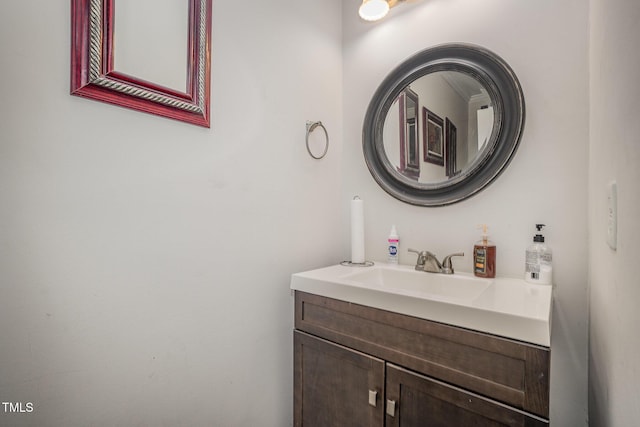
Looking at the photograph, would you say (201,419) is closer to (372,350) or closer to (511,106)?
(372,350)

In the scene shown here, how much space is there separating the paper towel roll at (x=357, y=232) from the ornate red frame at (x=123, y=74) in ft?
2.58

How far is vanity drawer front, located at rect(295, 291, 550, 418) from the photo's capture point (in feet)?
2.46

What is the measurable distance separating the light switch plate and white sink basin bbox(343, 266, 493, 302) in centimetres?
50

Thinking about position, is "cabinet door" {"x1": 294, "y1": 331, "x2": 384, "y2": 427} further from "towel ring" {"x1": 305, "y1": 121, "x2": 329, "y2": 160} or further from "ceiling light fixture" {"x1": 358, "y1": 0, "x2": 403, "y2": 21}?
"ceiling light fixture" {"x1": 358, "y1": 0, "x2": 403, "y2": 21}

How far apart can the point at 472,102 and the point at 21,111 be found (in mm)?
1508

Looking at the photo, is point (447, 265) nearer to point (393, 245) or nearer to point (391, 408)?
point (393, 245)

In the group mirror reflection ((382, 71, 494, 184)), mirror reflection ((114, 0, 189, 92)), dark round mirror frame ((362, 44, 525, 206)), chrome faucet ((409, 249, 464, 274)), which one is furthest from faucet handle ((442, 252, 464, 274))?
mirror reflection ((114, 0, 189, 92))

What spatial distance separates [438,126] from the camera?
4.60ft

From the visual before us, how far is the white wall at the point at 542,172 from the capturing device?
1.07 meters

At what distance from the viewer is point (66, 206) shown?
2.61ft

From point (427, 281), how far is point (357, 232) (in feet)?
1.32

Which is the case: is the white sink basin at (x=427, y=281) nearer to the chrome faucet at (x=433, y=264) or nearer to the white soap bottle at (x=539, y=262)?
the chrome faucet at (x=433, y=264)

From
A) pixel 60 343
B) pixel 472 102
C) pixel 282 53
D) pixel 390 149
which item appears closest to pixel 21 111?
pixel 60 343

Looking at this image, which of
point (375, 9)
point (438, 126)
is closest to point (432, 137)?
point (438, 126)
